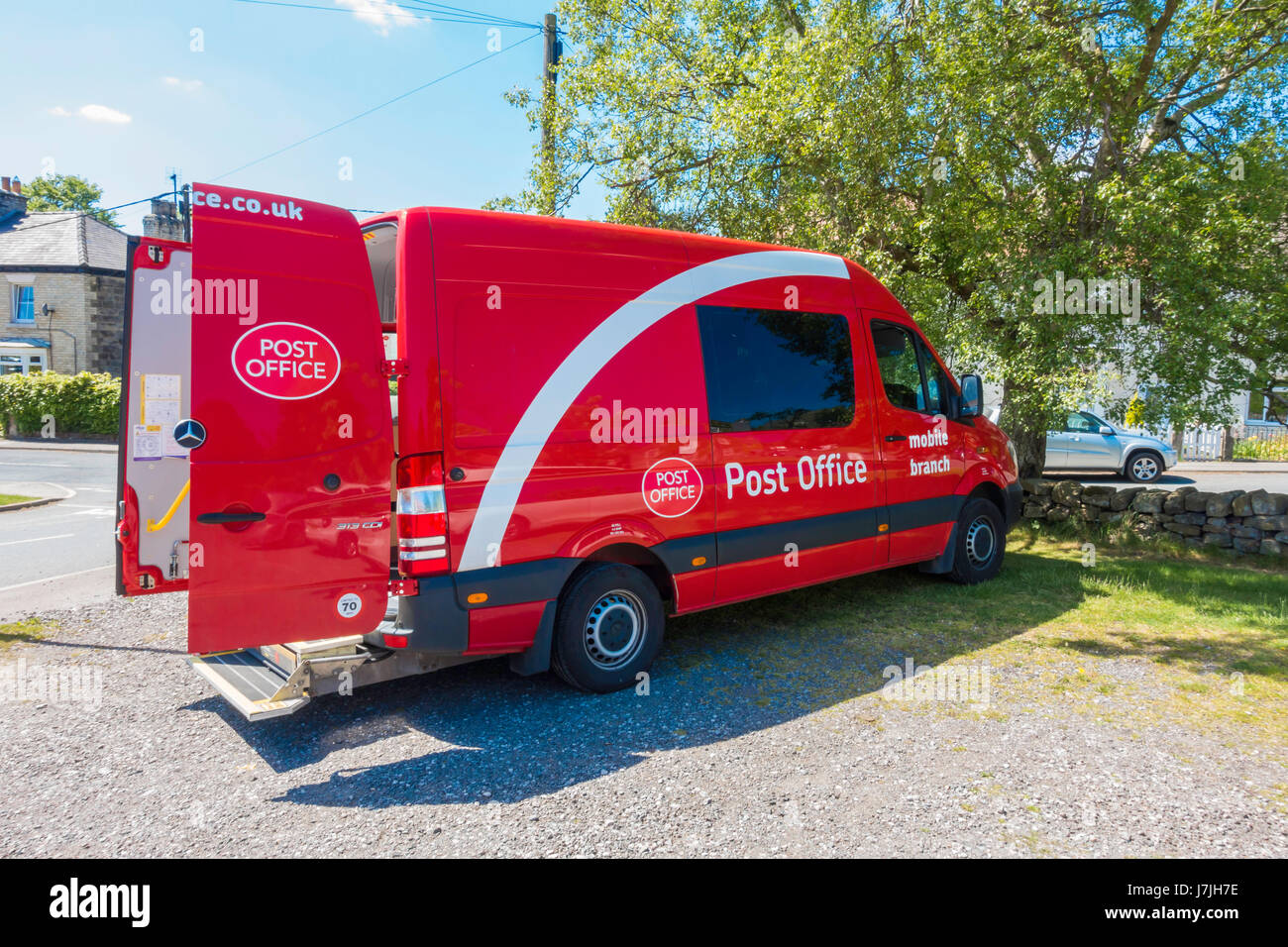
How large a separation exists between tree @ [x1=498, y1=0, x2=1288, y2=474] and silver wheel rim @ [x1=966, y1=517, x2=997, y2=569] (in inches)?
59.1

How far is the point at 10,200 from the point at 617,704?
42609 mm

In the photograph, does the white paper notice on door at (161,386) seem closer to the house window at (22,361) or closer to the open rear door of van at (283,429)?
the open rear door of van at (283,429)

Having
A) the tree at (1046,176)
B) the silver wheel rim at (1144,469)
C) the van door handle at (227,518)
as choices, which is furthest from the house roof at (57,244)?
the silver wheel rim at (1144,469)

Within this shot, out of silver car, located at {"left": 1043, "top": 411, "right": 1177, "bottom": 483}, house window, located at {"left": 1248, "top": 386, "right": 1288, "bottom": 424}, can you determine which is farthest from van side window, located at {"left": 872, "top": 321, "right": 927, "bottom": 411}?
silver car, located at {"left": 1043, "top": 411, "right": 1177, "bottom": 483}

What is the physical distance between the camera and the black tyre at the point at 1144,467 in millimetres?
16781

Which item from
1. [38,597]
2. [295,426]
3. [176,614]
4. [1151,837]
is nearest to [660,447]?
[295,426]

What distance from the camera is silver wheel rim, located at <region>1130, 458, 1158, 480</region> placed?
16.8m

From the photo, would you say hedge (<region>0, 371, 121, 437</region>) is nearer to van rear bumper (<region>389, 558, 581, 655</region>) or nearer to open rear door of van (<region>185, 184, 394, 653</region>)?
open rear door of van (<region>185, 184, 394, 653</region>)

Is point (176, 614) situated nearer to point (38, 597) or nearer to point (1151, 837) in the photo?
point (38, 597)

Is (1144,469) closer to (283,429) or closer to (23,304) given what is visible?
(283,429)

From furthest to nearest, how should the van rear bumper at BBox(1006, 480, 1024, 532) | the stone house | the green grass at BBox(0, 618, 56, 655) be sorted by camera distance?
the stone house
the van rear bumper at BBox(1006, 480, 1024, 532)
the green grass at BBox(0, 618, 56, 655)

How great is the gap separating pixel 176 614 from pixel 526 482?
13.7 ft

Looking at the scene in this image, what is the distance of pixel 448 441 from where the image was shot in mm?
4254

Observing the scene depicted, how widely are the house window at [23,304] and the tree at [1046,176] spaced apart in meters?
32.5
